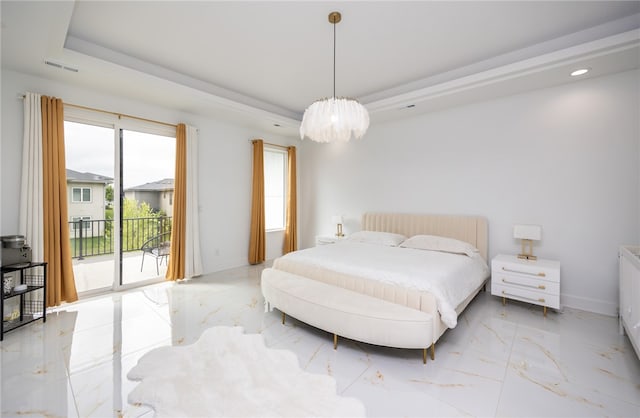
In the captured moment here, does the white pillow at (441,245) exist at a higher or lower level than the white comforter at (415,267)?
higher

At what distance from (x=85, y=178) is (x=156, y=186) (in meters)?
0.86

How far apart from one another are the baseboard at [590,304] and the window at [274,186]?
15.7ft

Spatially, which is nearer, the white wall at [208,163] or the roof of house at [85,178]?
the white wall at [208,163]

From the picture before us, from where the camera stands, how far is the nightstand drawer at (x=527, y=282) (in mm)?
2893

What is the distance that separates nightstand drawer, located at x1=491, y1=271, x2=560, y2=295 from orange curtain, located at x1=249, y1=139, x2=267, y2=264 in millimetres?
3889

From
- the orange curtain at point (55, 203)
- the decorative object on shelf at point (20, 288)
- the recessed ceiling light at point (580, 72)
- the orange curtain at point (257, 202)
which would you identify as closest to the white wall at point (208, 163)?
the orange curtain at point (257, 202)

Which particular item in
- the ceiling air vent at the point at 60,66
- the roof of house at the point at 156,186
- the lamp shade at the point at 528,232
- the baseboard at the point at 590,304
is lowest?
the baseboard at the point at 590,304

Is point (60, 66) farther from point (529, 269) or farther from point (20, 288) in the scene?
point (529, 269)

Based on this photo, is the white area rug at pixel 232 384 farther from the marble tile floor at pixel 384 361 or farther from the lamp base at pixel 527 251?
the lamp base at pixel 527 251

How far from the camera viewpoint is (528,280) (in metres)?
3.02

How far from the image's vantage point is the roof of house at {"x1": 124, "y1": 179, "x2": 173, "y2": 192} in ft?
13.3

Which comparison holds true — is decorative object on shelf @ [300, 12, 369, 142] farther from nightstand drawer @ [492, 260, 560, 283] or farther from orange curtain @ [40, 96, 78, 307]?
orange curtain @ [40, 96, 78, 307]

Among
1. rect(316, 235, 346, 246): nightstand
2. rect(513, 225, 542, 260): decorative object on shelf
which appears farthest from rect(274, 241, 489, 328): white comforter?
rect(316, 235, 346, 246): nightstand

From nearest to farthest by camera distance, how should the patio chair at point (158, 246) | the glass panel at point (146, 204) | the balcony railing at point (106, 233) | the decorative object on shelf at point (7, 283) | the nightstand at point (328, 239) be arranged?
1. the decorative object on shelf at point (7, 283)
2. the balcony railing at point (106, 233)
3. the glass panel at point (146, 204)
4. the patio chair at point (158, 246)
5. the nightstand at point (328, 239)
